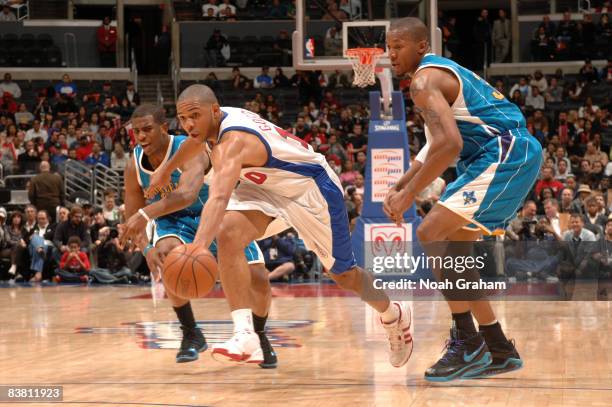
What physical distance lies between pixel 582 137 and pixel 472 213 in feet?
46.2

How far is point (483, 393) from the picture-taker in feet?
15.6

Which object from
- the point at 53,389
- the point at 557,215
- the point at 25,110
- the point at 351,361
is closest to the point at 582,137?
the point at 557,215

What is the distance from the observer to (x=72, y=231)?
14688 millimetres

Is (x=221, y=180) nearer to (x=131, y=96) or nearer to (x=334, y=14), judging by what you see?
(x=334, y=14)

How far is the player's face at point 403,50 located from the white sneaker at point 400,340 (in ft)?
4.89

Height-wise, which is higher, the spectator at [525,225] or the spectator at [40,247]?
the spectator at [525,225]

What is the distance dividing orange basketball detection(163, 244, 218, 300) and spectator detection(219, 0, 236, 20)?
66.1 ft

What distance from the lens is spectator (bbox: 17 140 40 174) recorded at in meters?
17.8

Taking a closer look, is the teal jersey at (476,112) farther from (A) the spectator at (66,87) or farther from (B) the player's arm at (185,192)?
(A) the spectator at (66,87)

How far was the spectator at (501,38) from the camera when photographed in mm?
23953

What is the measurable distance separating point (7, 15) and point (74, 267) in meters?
12.2

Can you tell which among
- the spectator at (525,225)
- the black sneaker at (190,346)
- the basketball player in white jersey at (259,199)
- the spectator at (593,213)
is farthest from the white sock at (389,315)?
the spectator at (593,213)

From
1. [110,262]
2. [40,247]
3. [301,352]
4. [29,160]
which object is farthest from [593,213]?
[29,160]

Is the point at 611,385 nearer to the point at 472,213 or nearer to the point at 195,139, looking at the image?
the point at 472,213
